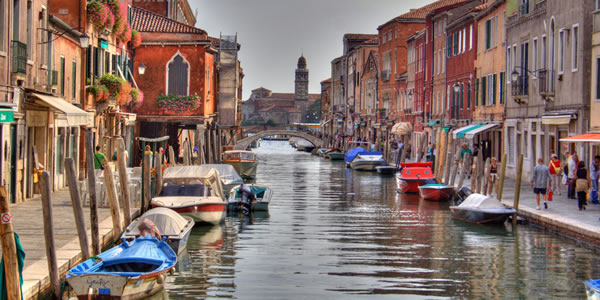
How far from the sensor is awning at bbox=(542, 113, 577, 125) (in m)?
25.2

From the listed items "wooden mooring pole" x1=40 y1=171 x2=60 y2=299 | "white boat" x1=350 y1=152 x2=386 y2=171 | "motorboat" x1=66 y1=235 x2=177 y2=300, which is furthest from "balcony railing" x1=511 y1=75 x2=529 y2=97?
"wooden mooring pole" x1=40 y1=171 x2=60 y2=299

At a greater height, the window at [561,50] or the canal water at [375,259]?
the window at [561,50]

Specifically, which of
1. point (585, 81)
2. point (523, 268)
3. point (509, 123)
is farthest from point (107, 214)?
point (509, 123)

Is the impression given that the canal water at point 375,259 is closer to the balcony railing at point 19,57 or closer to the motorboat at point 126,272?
the motorboat at point 126,272

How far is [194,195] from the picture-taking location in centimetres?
2209

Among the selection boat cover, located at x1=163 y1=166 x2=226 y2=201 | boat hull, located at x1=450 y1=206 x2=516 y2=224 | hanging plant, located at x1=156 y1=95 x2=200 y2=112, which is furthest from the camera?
hanging plant, located at x1=156 y1=95 x2=200 y2=112

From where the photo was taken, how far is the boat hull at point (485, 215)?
2130 cm

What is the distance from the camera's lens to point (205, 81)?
41.4m

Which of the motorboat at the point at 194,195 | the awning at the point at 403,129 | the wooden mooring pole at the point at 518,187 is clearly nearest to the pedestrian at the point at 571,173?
the wooden mooring pole at the point at 518,187

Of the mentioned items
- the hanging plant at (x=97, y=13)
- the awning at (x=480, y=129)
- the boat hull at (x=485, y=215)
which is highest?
the hanging plant at (x=97, y=13)

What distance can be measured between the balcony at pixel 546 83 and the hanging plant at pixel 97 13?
15190mm

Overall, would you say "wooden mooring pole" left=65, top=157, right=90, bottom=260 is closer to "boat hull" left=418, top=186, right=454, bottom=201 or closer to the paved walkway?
the paved walkway

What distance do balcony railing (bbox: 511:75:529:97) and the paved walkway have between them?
56.6 feet

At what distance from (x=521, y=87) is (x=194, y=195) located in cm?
1512
